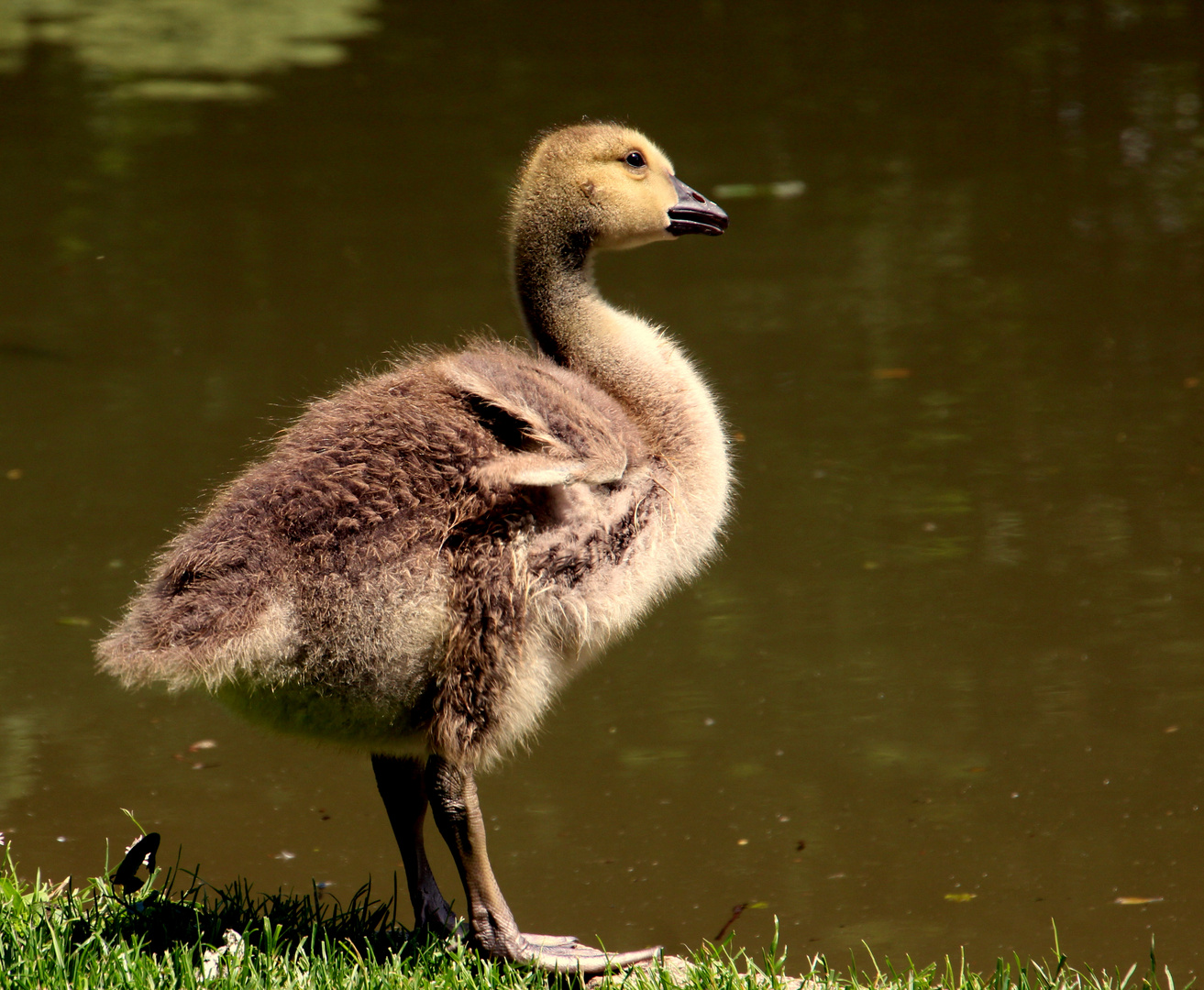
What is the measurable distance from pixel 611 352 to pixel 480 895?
1430mm

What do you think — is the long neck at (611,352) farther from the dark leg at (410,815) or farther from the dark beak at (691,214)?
the dark leg at (410,815)

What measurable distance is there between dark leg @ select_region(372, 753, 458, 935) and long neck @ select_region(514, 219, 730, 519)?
42.1 inches

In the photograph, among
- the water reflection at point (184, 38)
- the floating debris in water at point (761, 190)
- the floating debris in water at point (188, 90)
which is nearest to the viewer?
the floating debris in water at point (761, 190)

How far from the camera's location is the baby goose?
142 inches

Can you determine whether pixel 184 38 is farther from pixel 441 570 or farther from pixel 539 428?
pixel 441 570

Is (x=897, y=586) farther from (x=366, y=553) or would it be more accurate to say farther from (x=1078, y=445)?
(x=366, y=553)

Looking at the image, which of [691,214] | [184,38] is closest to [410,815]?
[691,214]

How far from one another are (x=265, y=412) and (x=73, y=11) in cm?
1040

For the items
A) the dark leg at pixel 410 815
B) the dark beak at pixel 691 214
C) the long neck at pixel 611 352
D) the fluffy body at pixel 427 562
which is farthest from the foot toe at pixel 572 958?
the dark beak at pixel 691 214

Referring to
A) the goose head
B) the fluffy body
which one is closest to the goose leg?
the fluffy body

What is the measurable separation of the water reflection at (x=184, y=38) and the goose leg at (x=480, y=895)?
A: 1035cm

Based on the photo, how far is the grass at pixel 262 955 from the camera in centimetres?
358

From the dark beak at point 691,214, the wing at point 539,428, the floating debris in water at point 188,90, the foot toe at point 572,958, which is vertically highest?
the dark beak at point 691,214

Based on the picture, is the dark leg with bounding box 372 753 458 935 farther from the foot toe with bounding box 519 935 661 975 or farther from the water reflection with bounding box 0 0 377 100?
the water reflection with bounding box 0 0 377 100
